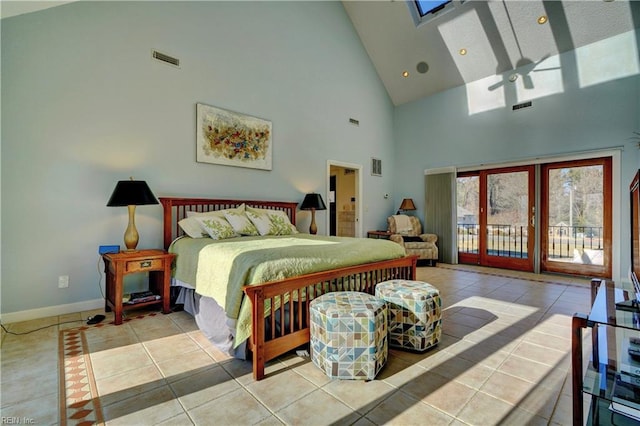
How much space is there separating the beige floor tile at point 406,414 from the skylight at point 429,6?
19.2 feet

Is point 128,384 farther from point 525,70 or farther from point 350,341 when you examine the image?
point 525,70

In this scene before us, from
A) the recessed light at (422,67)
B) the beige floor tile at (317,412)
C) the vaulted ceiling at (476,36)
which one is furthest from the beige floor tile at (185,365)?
the recessed light at (422,67)

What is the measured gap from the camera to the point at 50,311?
9.26ft

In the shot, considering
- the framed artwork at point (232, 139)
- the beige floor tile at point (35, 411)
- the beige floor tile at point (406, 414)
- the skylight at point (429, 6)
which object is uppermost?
the skylight at point (429, 6)

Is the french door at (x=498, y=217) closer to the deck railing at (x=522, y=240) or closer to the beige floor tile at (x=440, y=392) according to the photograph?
the deck railing at (x=522, y=240)

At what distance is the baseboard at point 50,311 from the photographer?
2.65m

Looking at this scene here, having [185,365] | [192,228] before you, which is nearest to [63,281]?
[192,228]

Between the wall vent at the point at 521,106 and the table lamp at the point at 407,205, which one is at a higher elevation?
the wall vent at the point at 521,106

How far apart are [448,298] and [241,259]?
8.97 feet

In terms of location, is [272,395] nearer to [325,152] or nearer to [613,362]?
[613,362]

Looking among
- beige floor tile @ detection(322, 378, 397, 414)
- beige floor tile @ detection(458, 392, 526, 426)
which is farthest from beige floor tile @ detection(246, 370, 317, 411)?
beige floor tile @ detection(458, 392, 526, 426)

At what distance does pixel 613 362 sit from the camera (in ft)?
4.69

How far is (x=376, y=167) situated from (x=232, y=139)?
3544 mm

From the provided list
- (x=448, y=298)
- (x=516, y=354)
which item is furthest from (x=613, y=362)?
(x=448, y=298)
